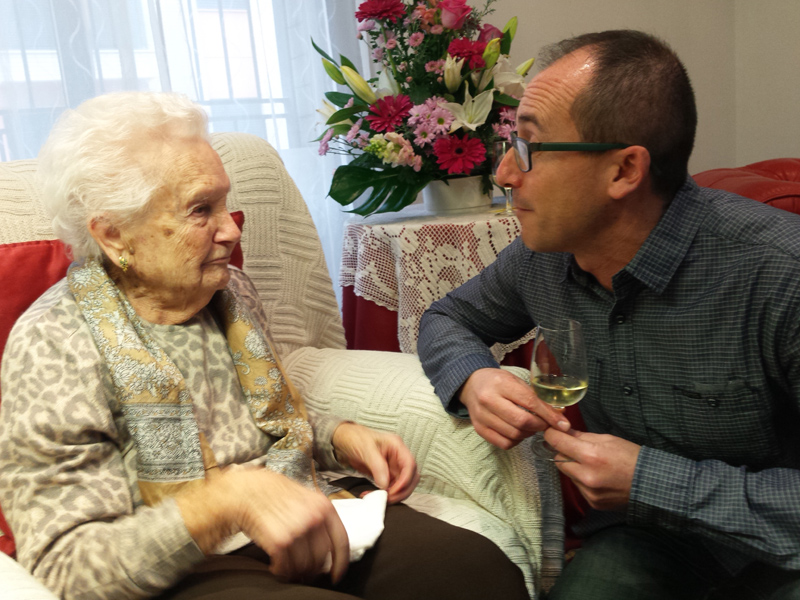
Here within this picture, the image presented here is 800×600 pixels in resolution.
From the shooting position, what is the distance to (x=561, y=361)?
108 cm

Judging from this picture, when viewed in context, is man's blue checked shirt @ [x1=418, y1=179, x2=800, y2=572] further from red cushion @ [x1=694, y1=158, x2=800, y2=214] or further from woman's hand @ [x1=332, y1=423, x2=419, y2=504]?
red cushion @ [x1=694, y1=158, x2=800, y2=214]

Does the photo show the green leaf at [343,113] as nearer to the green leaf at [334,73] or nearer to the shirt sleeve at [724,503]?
the green leaf at [334,73]

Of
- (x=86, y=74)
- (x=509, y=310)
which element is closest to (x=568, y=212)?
(x=509, y=310)

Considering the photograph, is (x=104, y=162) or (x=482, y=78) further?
(x=482, y=78)

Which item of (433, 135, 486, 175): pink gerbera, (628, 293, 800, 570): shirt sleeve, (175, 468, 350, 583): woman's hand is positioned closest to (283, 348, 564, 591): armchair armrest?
(628, 293, 800, 570): shirt sleeve

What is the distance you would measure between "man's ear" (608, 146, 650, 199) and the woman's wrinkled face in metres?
0.63

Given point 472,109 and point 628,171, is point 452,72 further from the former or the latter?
point 628,171

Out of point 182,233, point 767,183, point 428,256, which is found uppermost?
point 182,233

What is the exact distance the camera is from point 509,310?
1439 mm

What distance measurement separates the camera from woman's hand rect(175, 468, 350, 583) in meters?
0.89

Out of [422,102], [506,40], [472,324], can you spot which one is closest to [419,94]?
[422,102]

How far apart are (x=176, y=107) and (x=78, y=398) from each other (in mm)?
483

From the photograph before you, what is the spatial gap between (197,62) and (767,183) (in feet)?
5.91

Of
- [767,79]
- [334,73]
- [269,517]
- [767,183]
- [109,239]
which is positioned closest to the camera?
[269,517]
